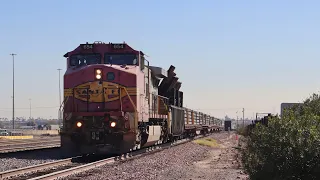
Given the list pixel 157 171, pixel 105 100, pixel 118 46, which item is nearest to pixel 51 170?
pixel 157 171

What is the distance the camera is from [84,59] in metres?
19.1

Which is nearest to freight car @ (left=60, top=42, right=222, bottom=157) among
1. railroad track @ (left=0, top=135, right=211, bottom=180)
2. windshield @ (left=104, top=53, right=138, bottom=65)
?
windshield @ (left=104, top=53, right=138, bottom=65)

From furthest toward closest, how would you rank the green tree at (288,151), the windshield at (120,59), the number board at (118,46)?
the windshield at (120,59) → the number board at (118,46) → the green tree at (288,151)

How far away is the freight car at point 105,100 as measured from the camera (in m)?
17.5

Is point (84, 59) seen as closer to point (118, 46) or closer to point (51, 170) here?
point (118, 46)

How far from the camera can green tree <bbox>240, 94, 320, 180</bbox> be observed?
8.24 m

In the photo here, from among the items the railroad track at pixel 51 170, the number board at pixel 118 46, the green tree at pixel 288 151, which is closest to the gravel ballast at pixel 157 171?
the railroad track at pixel 51 170

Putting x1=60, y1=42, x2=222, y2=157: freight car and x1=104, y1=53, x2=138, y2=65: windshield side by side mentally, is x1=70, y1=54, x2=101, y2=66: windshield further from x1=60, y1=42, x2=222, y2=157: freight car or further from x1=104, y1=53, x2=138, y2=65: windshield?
x1=104, y1=53, x2=138, y2=65: windshield

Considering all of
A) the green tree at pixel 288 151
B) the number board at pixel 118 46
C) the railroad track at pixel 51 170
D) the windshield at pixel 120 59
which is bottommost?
the railroad track at pixel 51 170

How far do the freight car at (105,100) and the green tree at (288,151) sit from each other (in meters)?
8.51

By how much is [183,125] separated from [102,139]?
49.0ft

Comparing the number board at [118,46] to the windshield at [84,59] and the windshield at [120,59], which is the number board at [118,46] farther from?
the windshield at [84,59]

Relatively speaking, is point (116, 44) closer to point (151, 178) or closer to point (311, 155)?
point (151, 178)

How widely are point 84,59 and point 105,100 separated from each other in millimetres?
2071
